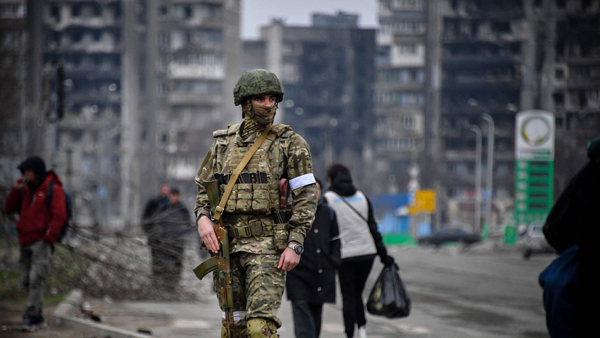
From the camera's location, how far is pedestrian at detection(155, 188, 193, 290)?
11469 millimetres

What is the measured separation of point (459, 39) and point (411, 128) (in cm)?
1405

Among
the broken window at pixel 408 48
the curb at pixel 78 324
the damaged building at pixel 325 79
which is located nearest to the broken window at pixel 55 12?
the damaged building at pixel 325 79

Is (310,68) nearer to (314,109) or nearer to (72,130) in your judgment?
(314,109)

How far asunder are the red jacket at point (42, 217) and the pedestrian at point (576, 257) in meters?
5.43

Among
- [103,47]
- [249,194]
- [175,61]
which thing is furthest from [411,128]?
[249,194]

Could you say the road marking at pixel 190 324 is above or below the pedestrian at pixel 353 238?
below

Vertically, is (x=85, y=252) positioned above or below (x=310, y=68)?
below

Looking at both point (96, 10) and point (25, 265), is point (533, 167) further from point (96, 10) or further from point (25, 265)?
point (96, 10)

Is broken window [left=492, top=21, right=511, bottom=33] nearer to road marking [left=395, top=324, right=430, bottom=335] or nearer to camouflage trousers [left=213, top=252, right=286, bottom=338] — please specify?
road marking [left=395, top=324, right=430, bottom=335]

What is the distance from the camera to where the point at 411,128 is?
99500 millimetres

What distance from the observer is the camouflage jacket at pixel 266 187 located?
482 centimetres

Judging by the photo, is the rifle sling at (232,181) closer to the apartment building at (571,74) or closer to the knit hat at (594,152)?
the knit hat at (594,152)

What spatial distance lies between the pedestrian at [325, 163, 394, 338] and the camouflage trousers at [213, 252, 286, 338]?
10.6ft

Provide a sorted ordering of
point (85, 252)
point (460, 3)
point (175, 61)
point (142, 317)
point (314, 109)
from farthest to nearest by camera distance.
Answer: point (314, 109) → point (175, 61) → point (460, 3) → point (85, 252) → point (142, 317)
